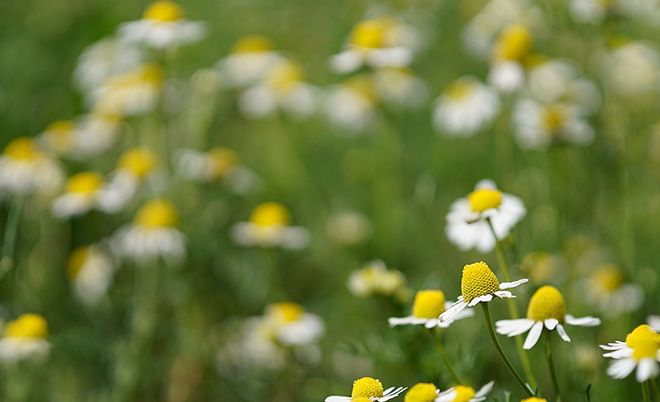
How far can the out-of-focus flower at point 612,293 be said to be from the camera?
8.63ft

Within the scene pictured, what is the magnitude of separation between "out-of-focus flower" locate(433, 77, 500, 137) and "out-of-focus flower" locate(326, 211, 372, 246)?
1.92ft

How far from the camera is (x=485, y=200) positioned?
2080 millimetres

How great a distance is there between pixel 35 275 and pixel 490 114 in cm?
182

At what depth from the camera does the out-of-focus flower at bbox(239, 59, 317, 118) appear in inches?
160

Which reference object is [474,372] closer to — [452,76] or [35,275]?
[35,275]

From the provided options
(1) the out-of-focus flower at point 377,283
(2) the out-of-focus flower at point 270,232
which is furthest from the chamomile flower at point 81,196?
(1) the out-of-focus flower at point 377,283

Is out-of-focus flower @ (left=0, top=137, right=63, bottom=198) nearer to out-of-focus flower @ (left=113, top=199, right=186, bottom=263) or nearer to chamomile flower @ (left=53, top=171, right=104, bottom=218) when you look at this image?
chamomile flower @ (left=53, top=171, right=104, bottom=218)

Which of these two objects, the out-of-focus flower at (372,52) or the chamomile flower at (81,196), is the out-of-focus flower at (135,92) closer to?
the chamomile flower at (81,196)

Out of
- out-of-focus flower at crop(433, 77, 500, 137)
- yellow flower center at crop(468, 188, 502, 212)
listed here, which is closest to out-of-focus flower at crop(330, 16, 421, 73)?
out-of-focus flower at crop(433, 77, 500, 137)

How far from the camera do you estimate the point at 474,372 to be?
256 cm

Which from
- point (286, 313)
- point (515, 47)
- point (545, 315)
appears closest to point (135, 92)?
point (286, 313)

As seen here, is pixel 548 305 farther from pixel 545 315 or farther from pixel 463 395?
pixel 463 395

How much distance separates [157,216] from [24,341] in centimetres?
66

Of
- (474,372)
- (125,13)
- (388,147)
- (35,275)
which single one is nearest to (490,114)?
(388,147)
